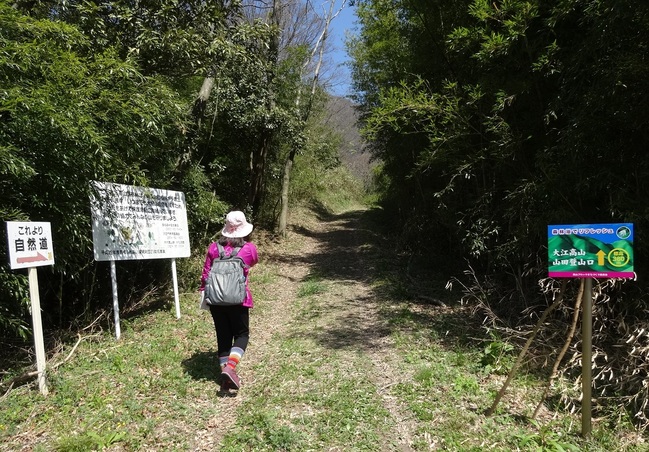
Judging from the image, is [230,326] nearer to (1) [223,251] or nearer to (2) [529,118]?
(1) [223,251]

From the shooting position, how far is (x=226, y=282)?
389cm

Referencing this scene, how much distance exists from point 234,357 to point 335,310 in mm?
3286

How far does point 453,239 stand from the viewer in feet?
31.6

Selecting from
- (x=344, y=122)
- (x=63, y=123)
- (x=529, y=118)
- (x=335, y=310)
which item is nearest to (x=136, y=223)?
(x=63, y=123)

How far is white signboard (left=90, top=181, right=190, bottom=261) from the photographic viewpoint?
16.5ft

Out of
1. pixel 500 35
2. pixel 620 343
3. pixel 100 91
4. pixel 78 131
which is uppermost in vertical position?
pixel 500 35

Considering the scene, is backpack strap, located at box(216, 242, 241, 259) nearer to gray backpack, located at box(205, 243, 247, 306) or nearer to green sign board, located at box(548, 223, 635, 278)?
gray backpack, located at box(205, 243, 247, 306)

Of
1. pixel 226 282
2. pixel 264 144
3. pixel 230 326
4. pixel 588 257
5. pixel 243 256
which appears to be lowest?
pixel 230 326

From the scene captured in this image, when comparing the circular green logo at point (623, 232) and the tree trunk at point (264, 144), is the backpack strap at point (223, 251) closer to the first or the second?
the circular green logo at point (623, 232)

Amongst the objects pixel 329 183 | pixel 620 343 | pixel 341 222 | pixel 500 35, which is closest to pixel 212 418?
pixel 620 343

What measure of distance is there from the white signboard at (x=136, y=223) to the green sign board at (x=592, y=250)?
15.6ft

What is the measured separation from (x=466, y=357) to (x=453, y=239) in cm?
525

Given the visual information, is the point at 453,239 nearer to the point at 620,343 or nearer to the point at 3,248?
the point at 620,343

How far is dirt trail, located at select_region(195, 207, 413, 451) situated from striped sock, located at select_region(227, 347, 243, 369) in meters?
0.34
